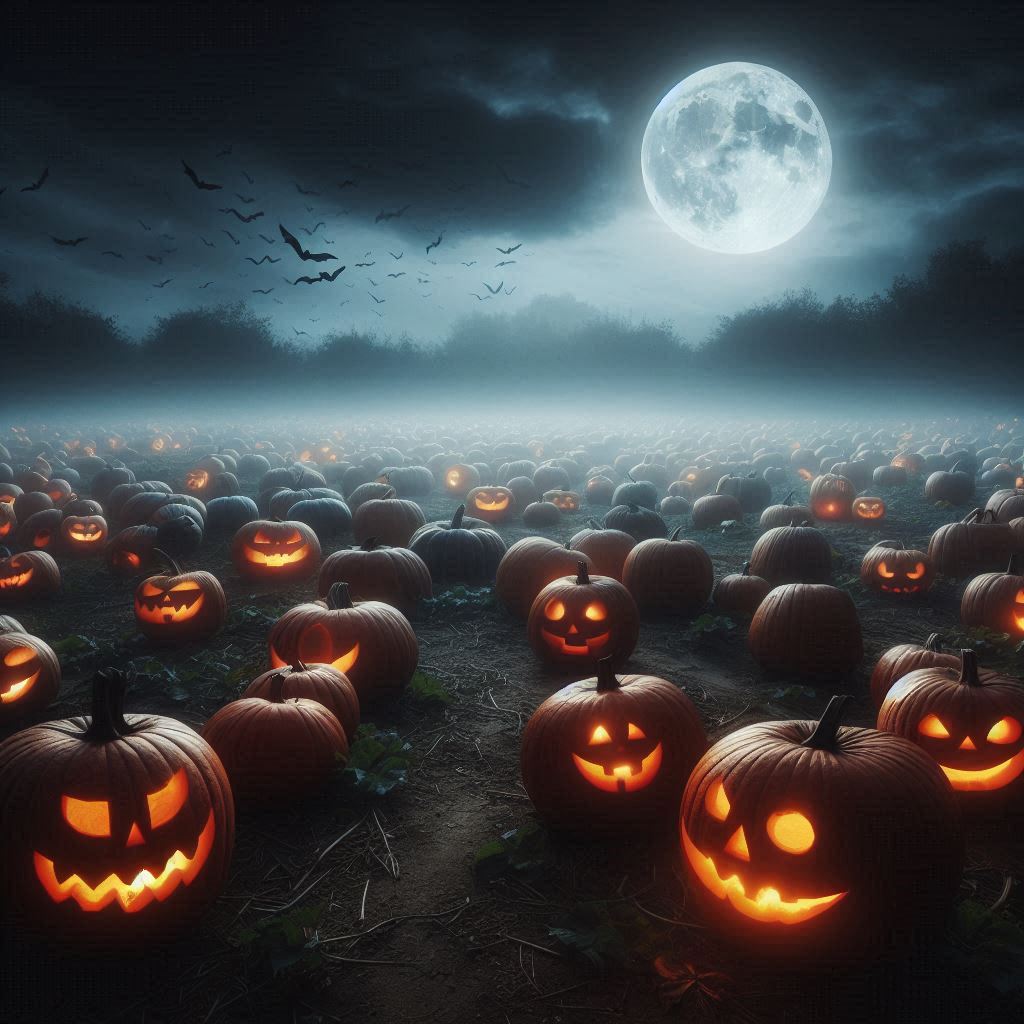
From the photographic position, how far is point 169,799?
2926mm

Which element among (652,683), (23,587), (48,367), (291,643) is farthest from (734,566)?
(48,367)

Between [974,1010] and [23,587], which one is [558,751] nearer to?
[974,1010]

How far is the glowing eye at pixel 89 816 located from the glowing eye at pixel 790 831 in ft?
9.81

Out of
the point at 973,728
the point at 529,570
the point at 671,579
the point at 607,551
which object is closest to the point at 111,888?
the point at 973,728

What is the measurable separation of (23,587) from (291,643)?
5.34m

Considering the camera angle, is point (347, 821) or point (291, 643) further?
point (291, 643)

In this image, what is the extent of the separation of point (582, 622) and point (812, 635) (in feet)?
6.97

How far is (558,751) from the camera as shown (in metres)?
3.70

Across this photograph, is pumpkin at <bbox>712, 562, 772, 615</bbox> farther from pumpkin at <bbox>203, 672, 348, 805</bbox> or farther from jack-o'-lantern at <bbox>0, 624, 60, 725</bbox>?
jack-o'-lantern at <bbox>0, 624, 60, 725</bbox>

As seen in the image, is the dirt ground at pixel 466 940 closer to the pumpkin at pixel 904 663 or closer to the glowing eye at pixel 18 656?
the pumpkin at pixel 904 663

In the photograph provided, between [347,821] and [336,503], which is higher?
[336,503]

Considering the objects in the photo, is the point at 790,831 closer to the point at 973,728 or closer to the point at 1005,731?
the point at 973,728

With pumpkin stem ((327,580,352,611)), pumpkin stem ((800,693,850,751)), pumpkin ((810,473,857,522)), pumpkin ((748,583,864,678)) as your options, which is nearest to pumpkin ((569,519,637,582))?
pumpkin ((748,583,864,678))

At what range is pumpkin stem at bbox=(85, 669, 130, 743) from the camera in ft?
9.53
